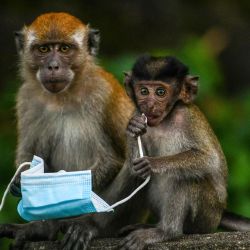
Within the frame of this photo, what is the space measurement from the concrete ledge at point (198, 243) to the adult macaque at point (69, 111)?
81 cm

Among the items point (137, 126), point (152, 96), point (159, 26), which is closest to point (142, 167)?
point (137, 126)

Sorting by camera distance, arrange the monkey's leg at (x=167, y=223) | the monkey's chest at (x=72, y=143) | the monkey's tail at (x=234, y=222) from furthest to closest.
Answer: the monkey's chest at (x=72, y=143), the monkey's tail at (x=234, y=222), the monkey's leg at (x=167, y=223)

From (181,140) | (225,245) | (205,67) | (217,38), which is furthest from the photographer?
(217,38)

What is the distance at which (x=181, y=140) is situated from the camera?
11891 mm

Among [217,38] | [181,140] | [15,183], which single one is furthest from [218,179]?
[217,38]

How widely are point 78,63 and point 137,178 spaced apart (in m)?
1.54

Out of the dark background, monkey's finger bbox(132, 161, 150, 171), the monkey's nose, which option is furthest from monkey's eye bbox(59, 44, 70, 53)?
the dark background

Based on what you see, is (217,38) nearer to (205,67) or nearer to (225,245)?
(205,67)

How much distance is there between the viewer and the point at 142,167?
1134cm

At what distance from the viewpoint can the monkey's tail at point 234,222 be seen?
478 inches

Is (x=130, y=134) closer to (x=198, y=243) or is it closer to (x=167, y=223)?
(x=167, y=223)

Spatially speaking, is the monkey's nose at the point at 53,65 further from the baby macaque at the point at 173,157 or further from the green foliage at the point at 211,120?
the green foliage at the point at 211,120

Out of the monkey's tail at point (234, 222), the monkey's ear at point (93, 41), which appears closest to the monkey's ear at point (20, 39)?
A: the monkey's ear at point (93, 41)

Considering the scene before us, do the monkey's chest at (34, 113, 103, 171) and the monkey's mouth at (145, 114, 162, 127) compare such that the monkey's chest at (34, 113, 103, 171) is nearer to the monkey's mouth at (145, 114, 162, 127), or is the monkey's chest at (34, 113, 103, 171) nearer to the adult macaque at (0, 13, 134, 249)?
the adult macaque at (0, 13, 134, 249)
